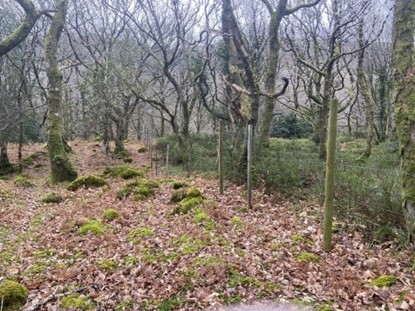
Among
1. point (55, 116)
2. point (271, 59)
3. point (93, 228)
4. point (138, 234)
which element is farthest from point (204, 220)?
point (271, 59)

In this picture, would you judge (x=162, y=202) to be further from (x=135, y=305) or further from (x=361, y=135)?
(x=361, y=135)

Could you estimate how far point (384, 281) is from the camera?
13.5ft

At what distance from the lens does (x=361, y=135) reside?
25359mm

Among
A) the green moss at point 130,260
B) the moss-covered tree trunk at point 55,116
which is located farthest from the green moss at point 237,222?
the moss-covered tree trunk at point 55,116

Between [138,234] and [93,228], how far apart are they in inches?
36.8

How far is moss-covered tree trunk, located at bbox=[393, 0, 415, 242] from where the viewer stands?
4672 millimetres

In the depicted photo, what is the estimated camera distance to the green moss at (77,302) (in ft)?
13.3

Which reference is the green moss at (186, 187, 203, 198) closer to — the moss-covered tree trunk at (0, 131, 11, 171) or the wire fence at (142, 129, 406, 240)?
the wire fence at (142, 129, 406, 240)

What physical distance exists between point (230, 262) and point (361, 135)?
23364mm

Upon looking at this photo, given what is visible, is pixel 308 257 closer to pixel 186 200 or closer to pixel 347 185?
pixel 347 185

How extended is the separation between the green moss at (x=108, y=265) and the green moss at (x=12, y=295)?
0.99 metres

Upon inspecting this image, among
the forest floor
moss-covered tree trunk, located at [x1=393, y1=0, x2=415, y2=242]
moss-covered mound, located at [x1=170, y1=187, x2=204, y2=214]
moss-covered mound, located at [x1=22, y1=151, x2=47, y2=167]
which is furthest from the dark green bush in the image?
moss-covered tree trunk, located at [x1=393, y1=0, x2=415, y2=242]

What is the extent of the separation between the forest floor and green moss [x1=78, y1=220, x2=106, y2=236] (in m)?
0.05

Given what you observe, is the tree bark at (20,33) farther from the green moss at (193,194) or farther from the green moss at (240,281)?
the green moss at (240,281)
